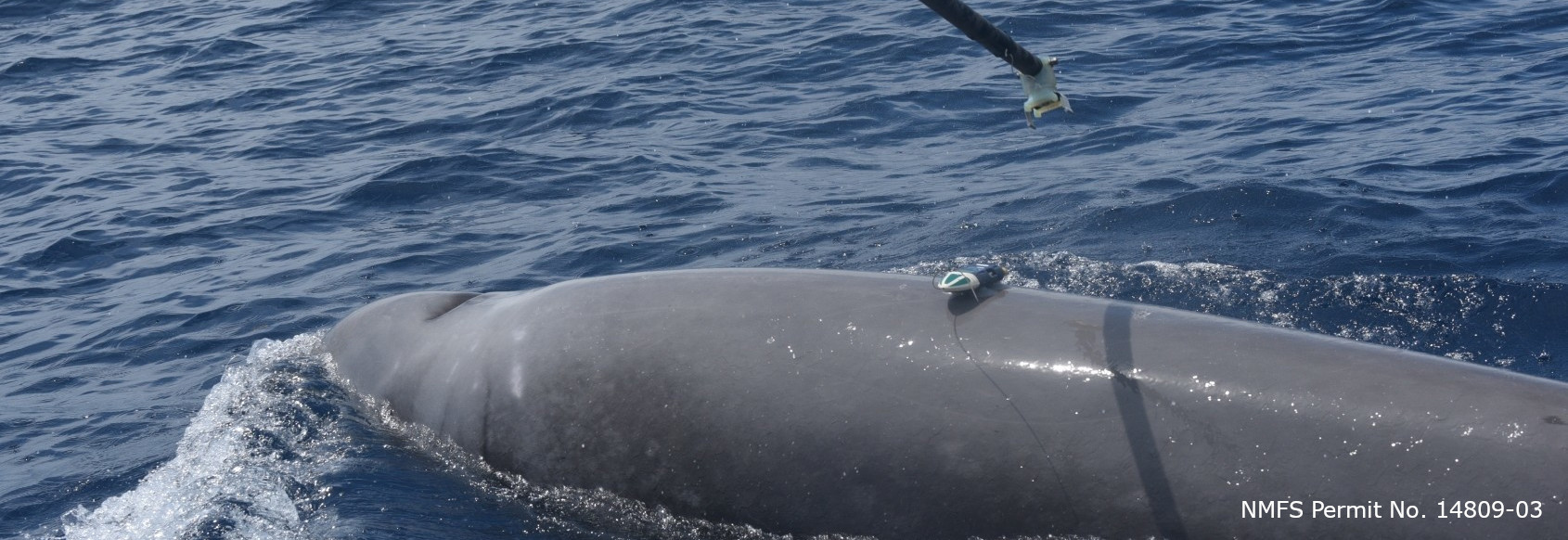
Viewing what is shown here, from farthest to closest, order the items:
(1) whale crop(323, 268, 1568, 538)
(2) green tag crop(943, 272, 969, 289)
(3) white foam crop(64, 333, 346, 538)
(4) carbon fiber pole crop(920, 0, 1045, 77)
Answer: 1. (3) white foam crop(64, 333, 346, 538)
2. (2) green tag crop(943, 272, 969, 289)
3. (4) carbon fiber pole crop(920, 0, 1045, 77)
4. (1) whale crop(323, 268, 1568, 538)

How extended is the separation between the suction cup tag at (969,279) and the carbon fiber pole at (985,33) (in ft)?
2.66

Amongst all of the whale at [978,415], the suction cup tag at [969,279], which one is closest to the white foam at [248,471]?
the whale at [978,415]

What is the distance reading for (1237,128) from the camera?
12930 mm

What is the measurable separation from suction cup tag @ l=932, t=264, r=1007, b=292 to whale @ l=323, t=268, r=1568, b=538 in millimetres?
58

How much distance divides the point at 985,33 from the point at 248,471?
4.01 metres

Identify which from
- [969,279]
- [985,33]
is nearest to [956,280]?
[969,279]

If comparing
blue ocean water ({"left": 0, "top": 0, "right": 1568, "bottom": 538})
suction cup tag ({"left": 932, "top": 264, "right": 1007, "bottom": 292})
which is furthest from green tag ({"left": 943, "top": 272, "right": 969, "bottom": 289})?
blue ocean water ({"left": 0, "top": 0, "right": 1568, "bottom": 538})

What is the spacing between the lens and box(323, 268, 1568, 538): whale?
4457mm

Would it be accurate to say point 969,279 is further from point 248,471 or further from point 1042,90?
point 248,471

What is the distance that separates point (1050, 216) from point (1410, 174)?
2.86 metres

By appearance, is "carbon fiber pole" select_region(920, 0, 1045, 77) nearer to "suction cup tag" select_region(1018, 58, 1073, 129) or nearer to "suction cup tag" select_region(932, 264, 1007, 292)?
"suction cup tag" select_region(1018, 58, 1073, 129)

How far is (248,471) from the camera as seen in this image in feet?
21.7

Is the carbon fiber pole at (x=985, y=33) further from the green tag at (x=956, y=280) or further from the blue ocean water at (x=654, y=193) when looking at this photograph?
the blue ocean water at (x=654, y=193)

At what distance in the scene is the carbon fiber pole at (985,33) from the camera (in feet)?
15.1
